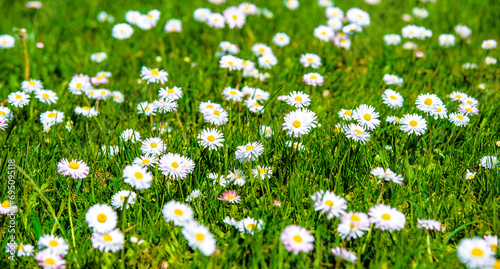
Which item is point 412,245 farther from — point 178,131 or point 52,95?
point 52,95

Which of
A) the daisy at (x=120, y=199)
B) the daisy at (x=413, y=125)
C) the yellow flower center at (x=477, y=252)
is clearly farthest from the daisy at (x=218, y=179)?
the yellow flower center at (x=477, y=252)

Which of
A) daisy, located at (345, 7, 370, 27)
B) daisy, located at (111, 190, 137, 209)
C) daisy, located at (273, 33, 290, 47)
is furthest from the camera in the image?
daisy, located at (345, 7, 370, 27)

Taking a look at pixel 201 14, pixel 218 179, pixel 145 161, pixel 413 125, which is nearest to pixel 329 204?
pixel 218 179

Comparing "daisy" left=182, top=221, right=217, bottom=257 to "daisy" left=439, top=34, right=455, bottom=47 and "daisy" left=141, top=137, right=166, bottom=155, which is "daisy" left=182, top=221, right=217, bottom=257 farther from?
"daisy" left=439, top=34, right=455, bottom=47

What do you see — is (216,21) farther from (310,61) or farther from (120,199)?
(120,199)

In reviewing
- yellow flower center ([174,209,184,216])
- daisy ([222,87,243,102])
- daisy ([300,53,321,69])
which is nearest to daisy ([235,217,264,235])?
yellow flower center ([174,209,184,216])

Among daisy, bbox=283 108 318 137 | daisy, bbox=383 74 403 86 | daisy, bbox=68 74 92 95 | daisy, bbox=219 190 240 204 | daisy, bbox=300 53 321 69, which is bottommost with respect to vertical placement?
daisy, bbox=219 190 240 204

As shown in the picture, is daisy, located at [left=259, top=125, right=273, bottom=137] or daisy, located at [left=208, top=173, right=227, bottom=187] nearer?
daisy, located at [left=208, top=173, right=227, bottom=187]
